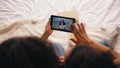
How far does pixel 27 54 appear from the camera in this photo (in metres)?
0.83

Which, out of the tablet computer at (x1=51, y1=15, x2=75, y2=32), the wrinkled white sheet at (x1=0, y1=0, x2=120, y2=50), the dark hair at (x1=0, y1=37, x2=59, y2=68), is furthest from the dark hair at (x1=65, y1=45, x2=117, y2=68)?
the wrinkled white sheet at (x1=0, y1=0, x2=120, y2=50)

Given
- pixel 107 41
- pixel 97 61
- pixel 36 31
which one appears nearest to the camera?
pixel 97 61

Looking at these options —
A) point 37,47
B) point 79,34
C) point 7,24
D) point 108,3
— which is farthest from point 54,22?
point 108,3

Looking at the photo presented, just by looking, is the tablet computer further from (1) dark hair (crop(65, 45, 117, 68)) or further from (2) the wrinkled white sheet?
(1) dark hair (crop(65, 45, 117, 68))

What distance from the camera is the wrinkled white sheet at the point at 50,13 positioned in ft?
5.27

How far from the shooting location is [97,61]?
785 millimetres

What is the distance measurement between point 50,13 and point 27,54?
1056mm

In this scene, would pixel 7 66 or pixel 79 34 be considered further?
pixel 79 34

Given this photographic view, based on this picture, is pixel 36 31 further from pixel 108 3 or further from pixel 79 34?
pixel 108 3

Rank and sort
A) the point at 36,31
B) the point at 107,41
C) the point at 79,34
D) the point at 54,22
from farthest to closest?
1. the point at 36,31
2. the point at 107,41
3. the point at 54,22
4. the point at 79,34

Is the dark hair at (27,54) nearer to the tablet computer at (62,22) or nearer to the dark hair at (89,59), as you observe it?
the dark hair at (89,59)

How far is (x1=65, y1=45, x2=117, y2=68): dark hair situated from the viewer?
2.56 ft

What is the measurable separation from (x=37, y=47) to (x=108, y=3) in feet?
4.06

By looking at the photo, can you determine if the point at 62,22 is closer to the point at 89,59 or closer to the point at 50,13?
the point at 50,13
